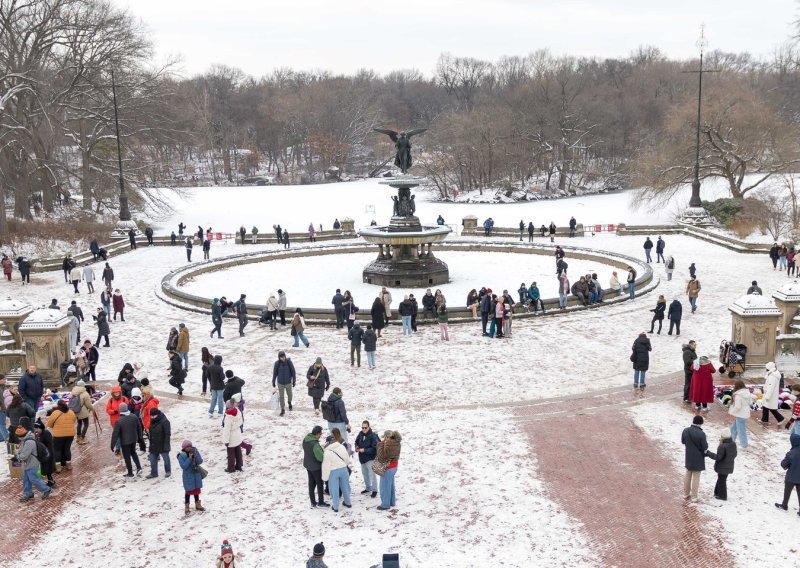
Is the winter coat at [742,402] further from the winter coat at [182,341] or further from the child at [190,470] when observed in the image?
the winter coat at [182,341]

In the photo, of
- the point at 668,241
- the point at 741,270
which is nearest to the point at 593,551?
the point at 741,270

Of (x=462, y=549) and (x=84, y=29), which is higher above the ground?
(x=84, y=29)

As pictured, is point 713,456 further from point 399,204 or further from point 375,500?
point 399,204

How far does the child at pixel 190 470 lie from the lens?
991cm

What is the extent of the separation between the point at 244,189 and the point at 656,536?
69.4 meters

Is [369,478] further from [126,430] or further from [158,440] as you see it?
[126,430]

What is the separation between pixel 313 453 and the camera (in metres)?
Result: 10.1

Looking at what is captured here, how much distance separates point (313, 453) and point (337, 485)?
557 mm

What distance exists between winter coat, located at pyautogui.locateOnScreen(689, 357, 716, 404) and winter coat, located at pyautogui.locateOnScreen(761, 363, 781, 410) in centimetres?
102

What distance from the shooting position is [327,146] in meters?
86.8

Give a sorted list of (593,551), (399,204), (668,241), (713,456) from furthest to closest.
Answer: (668,241)
(399,204)
(713,456)
(593,551)

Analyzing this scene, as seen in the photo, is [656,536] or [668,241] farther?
[668,241]

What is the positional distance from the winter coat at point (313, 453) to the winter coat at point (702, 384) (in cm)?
751

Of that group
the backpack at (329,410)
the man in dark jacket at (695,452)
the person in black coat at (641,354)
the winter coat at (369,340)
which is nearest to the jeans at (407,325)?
the winter coat at (369,340)
